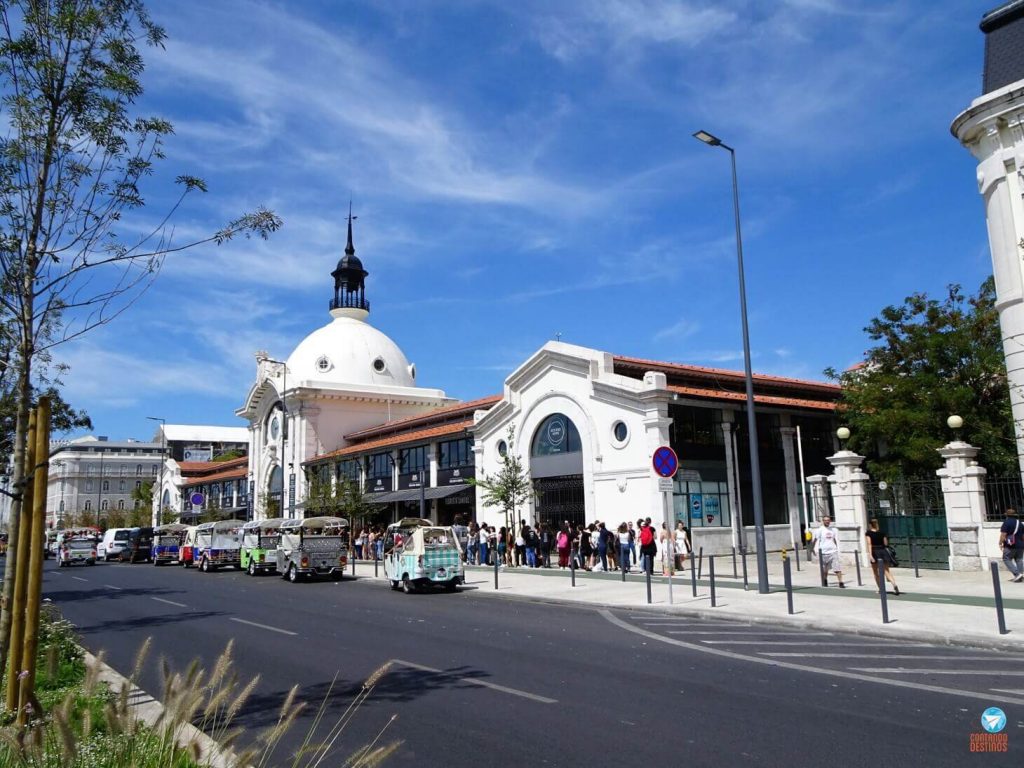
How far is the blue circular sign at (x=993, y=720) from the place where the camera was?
22.5 ft

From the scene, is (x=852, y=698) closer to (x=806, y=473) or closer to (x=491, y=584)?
(x=491, y=584)

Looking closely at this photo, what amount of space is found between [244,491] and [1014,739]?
64171 mm

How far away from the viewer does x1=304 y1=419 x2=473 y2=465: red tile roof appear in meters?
40.9

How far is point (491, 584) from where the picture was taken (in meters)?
23.1

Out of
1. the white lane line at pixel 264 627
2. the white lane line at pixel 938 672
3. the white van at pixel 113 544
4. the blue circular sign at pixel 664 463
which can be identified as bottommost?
the white lane line at pixel 938 672

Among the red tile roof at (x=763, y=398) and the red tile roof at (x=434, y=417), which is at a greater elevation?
the red tile roof at (x=434, y=417)

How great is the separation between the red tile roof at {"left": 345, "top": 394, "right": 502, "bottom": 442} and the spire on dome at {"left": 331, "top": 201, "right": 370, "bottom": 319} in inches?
478

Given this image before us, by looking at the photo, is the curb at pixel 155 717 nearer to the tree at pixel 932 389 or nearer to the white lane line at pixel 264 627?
the white lane line at pixel 264 627

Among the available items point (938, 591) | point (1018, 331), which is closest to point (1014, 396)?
point (1018, 331)

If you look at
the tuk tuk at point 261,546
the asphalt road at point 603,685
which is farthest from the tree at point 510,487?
the asphalt road at point 603,685

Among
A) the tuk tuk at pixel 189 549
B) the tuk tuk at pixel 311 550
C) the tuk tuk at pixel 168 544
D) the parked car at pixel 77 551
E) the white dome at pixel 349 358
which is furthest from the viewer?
the white dome at pixel 349 358

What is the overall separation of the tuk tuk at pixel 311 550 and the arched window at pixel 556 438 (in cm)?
946

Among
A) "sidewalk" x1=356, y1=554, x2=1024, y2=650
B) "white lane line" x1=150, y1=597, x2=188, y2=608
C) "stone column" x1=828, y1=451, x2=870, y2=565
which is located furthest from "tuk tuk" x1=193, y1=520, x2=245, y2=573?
"stone column" x1=828, y1=451, x2=870, y2=565

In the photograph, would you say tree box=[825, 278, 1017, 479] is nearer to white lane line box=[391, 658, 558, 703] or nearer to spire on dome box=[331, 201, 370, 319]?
white lane line box=[391, 658, 558, 703]
